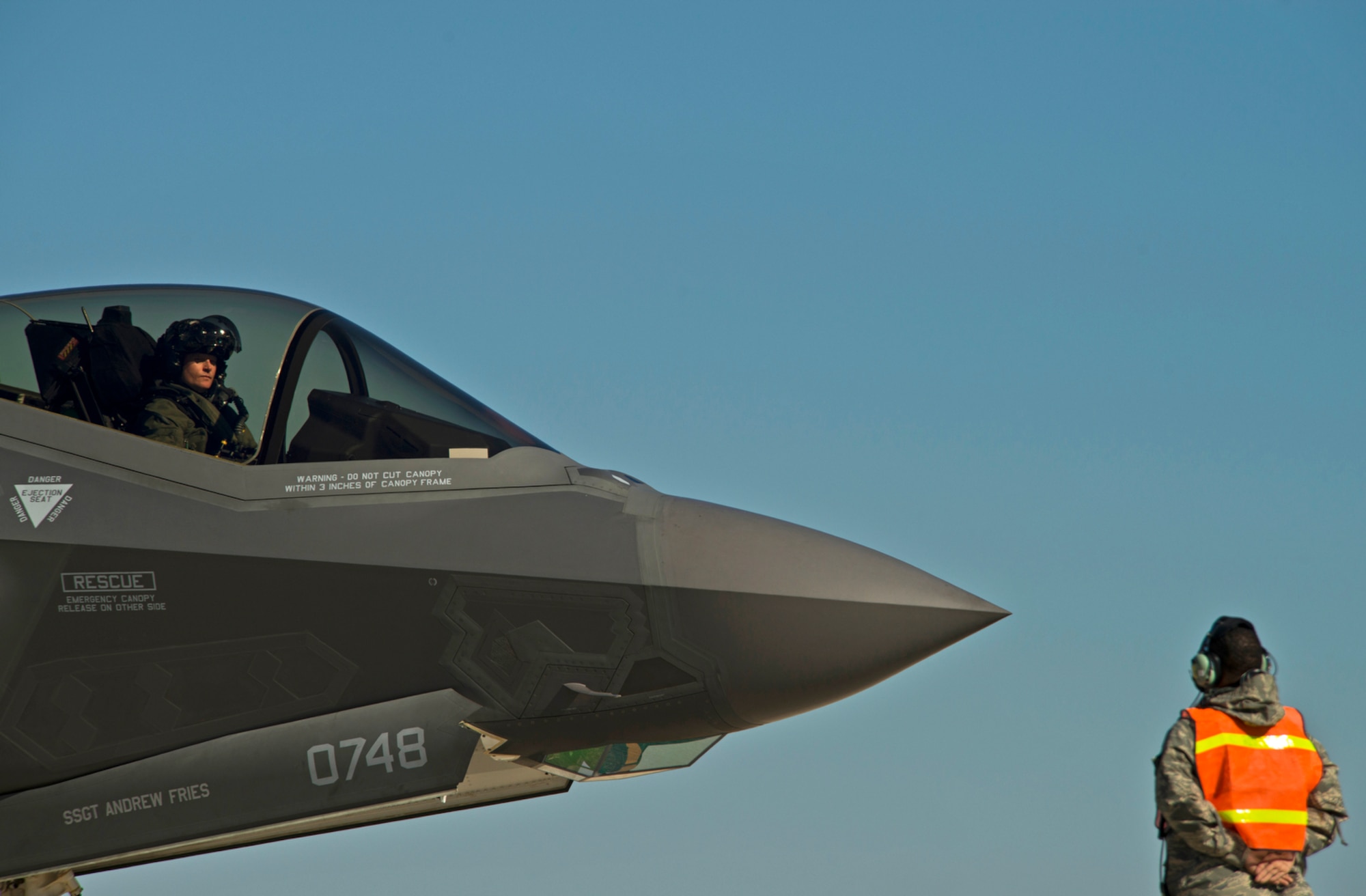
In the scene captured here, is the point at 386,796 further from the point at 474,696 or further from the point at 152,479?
the point at 152,479

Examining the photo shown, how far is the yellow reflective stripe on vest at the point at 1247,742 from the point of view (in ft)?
23.4

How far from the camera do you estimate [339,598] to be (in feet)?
23.4

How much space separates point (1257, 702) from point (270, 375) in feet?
18.7

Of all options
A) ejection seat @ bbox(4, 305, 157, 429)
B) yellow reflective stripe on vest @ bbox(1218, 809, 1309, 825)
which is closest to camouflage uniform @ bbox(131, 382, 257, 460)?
ejection seat @ bbox(4, 305, 157, 429)

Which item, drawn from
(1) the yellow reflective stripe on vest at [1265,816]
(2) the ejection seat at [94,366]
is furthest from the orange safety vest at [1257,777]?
(2) the ejection seat at [94,366]

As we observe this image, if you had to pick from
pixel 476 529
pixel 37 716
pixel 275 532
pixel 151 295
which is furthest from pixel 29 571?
pixel 476 529

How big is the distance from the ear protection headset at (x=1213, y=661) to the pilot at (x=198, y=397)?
5.29 metres

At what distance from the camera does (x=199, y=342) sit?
26.1 ft

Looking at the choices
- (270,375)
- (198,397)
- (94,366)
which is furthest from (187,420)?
(94,366)

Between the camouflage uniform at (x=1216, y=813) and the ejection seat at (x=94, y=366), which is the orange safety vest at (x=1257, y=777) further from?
the ejection seat at (x=94, y=366)

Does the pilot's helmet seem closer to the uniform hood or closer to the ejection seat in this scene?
the ejection seat

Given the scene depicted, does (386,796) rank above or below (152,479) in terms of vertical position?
below

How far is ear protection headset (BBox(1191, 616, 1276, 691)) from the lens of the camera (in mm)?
7160

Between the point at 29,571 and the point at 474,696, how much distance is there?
253cm
